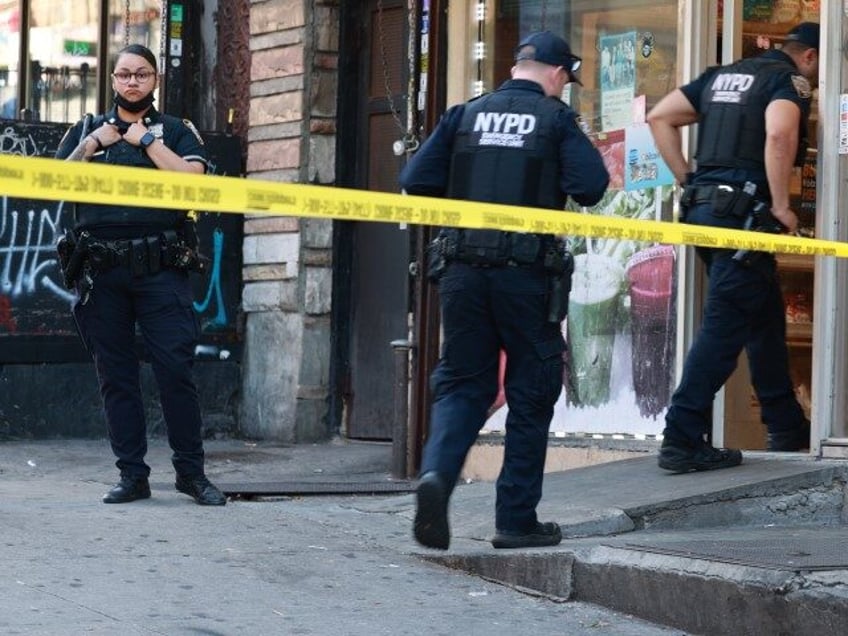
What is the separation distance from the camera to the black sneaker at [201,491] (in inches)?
319

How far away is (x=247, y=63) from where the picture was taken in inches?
475

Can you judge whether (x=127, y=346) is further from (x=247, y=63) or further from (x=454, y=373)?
(x=247, y=63)

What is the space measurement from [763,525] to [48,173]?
12.8 feet

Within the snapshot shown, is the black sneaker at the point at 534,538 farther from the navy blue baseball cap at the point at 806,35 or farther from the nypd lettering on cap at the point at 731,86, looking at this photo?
the navy blue baseball cap at the point at 806,35

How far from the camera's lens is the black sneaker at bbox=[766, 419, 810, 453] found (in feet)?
26.9

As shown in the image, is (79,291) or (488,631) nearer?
(488,631)

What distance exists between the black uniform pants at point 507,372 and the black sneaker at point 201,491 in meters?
1.69

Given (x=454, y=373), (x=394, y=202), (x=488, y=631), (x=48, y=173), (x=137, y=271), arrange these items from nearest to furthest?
(x=48, y=173), (x=394, y=202), (x=488, y=631), (x=454, y=373), (x=137, y=271)

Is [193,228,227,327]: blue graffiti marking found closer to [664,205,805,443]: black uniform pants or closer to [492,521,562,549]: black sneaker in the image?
[664,205,805,443]: black uniform pants

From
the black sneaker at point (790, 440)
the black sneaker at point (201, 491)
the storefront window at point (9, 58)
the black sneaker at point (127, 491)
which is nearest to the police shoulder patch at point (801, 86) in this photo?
the black sneaker at point (790, 440)

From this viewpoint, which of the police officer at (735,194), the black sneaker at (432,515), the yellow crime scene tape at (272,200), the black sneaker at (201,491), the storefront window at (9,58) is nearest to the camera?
the yellow crime scene tape at (272,200)

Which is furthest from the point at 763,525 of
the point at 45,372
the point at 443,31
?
the point at 45,372

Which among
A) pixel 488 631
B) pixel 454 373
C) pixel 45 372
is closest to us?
pixel 488 631

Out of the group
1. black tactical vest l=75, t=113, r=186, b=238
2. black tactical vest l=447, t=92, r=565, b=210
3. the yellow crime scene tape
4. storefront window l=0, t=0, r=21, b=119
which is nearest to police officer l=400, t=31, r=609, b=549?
black tactical vest l=447, t=92, r=565, b=210
